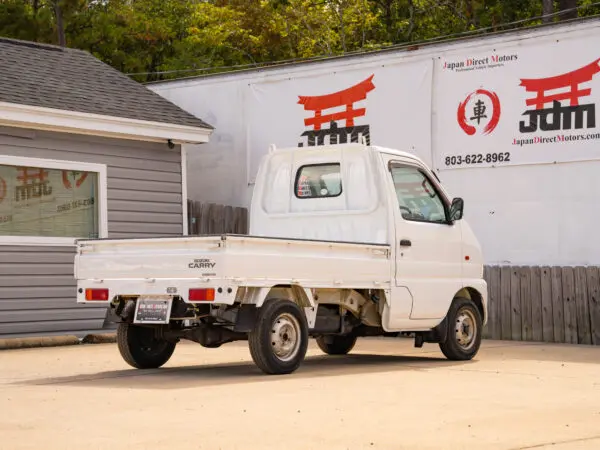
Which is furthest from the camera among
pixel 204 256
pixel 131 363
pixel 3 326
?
pixel 3 326

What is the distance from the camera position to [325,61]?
20.0 metres

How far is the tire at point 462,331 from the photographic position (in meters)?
13.5

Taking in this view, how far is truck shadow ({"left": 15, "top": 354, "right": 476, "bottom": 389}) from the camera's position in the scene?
11.1m

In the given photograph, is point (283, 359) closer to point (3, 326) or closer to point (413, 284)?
point (413, 284)

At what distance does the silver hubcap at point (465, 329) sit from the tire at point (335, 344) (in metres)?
1.47

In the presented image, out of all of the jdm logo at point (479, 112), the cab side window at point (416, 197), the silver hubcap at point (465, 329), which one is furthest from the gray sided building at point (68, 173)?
the silver hubcap at point (465, 329)

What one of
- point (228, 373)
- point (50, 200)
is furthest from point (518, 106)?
point (228, 373)

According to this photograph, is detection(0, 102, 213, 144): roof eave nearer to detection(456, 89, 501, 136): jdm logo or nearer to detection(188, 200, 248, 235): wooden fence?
detection(188, 200, 248, 235): wooden fence

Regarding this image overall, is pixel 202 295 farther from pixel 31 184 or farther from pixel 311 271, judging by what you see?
pixel 31 184

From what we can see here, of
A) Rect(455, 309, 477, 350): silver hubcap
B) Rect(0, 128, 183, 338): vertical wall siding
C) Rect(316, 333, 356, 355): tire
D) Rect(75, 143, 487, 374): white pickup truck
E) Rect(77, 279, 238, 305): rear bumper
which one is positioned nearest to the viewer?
Rect(77, 279, 238, 305): rear bumper

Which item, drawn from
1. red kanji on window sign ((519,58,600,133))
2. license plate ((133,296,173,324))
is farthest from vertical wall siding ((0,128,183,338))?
red kanji on window sign ((519,58,600,133))

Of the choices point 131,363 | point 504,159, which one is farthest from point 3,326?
point 504,159

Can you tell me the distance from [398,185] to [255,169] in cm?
793

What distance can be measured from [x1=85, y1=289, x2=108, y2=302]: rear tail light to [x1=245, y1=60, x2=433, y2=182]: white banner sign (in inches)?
315
